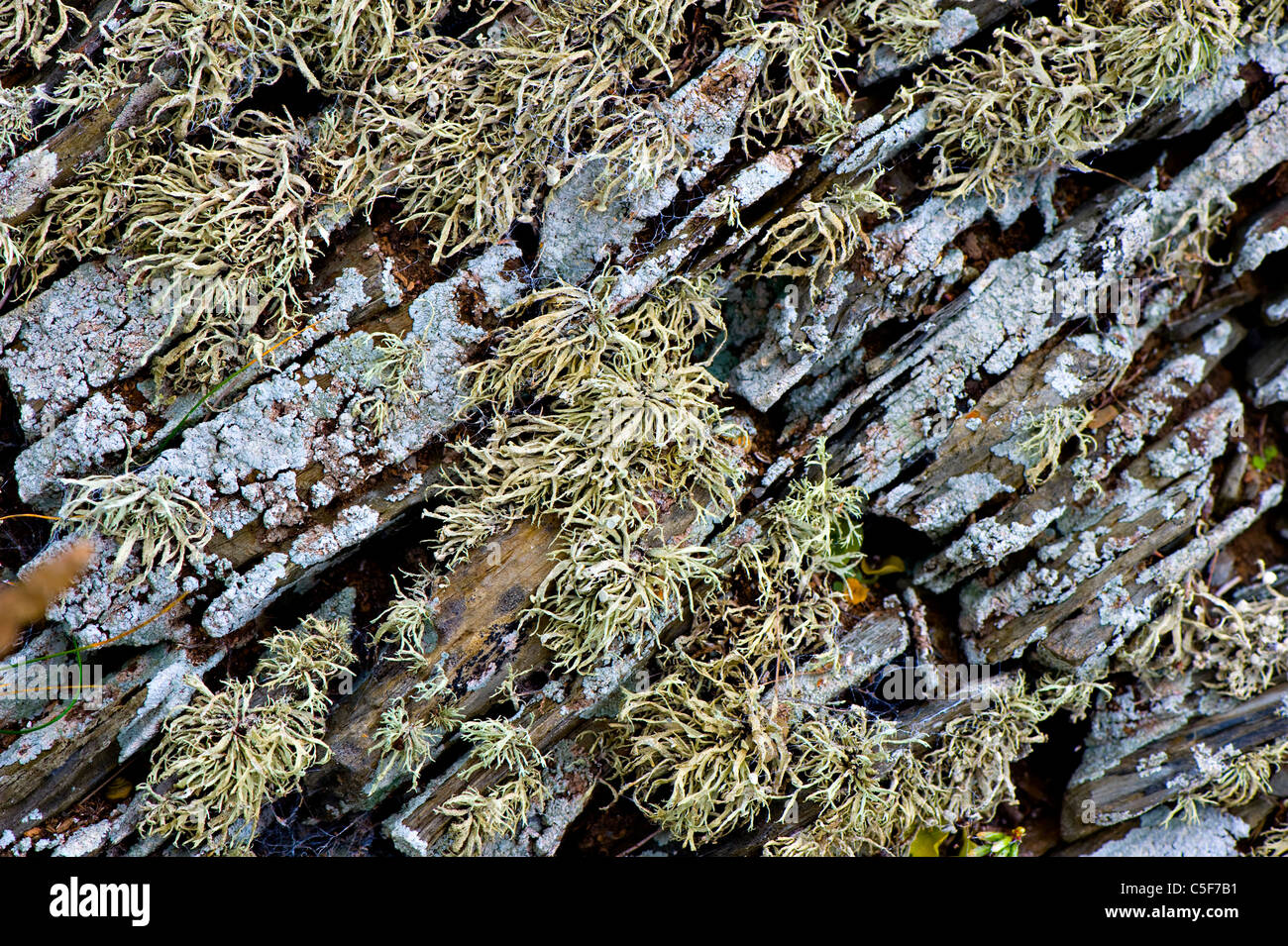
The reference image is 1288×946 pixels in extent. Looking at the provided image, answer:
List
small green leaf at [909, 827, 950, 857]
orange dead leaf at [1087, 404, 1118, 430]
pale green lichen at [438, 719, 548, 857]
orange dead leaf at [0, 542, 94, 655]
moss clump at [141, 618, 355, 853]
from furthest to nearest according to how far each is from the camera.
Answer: small green leaf at [909, 827, 950, 857] → orange dead leaf at [1087, 404, 1118, 430] → pale green lichen at [438, 719, 548, 857] → moss clump at [141, 618, 355, 853] → orange dead leaf at [0, 542, 94, 655]

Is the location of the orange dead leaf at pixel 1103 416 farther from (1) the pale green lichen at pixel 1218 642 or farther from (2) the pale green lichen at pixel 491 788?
(2) the pale green lichen at pixel 491 788

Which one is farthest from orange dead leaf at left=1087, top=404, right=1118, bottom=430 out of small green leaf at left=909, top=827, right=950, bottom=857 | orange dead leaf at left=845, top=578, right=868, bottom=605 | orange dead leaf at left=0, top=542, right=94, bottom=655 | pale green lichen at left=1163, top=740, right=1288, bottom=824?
orange dead leaf at left=0, top=542, right=94, bottom=655

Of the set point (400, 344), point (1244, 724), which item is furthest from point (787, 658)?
point (1244, 724)

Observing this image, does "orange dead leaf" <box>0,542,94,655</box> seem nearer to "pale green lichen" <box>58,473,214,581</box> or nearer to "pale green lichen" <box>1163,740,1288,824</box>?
"pale green lichen" <box>58,473,214,581</box>

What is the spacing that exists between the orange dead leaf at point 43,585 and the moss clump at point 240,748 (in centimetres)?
69

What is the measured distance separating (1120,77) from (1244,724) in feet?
12.3

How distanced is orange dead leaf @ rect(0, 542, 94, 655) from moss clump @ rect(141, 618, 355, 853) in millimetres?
695

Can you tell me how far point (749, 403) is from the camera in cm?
420

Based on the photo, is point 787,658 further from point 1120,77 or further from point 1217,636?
point 1120,77

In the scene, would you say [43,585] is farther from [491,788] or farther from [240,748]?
[491,788]

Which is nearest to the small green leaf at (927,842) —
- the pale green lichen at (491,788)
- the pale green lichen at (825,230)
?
the pale green lichen at (491,788)

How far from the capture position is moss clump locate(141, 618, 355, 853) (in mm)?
3645

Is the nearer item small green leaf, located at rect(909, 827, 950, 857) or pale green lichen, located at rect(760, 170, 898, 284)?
pale green lichen, located at rect(760, 170, 898, 284)

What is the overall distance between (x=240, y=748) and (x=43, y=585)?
44.5 inches
